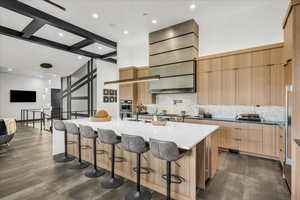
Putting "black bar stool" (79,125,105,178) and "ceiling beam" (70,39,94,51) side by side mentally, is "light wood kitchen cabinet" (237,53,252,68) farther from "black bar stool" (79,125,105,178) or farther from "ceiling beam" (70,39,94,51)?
"ceiling beam" (70,39,94,51)

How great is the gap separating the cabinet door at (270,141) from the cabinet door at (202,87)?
1570 mm

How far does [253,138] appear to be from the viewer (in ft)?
11.7

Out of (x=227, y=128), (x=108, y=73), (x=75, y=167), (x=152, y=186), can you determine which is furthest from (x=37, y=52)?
(x=227, y=128)

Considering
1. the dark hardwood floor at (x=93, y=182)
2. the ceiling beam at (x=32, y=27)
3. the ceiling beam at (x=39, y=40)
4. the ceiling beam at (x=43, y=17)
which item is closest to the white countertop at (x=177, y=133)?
the dark hardwood floor at (x=93, y=182)

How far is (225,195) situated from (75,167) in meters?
2.89

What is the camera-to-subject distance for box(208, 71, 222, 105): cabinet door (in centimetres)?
420

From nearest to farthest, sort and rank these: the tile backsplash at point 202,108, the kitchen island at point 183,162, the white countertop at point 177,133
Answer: the white countertop at point 177,133 → the kitchen island at point 183,162 → the tile backsplash at point 202,108

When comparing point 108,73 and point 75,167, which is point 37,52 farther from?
point 75,167

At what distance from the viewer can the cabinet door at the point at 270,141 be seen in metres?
3.32

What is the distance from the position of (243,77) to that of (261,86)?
46cm

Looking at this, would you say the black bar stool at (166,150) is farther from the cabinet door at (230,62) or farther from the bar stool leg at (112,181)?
the cabinet door at (230,62)

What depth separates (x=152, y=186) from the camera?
7.81 ft

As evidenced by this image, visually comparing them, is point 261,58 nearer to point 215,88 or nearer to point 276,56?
point 276,56

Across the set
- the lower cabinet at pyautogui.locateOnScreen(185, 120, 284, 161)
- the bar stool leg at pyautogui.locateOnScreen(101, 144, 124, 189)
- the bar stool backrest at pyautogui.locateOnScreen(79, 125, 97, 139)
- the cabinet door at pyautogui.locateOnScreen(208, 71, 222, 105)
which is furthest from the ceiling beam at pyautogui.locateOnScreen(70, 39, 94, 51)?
the lower cabinet at pyautogui.locateOnScreen(185, 120, 284, 161)
